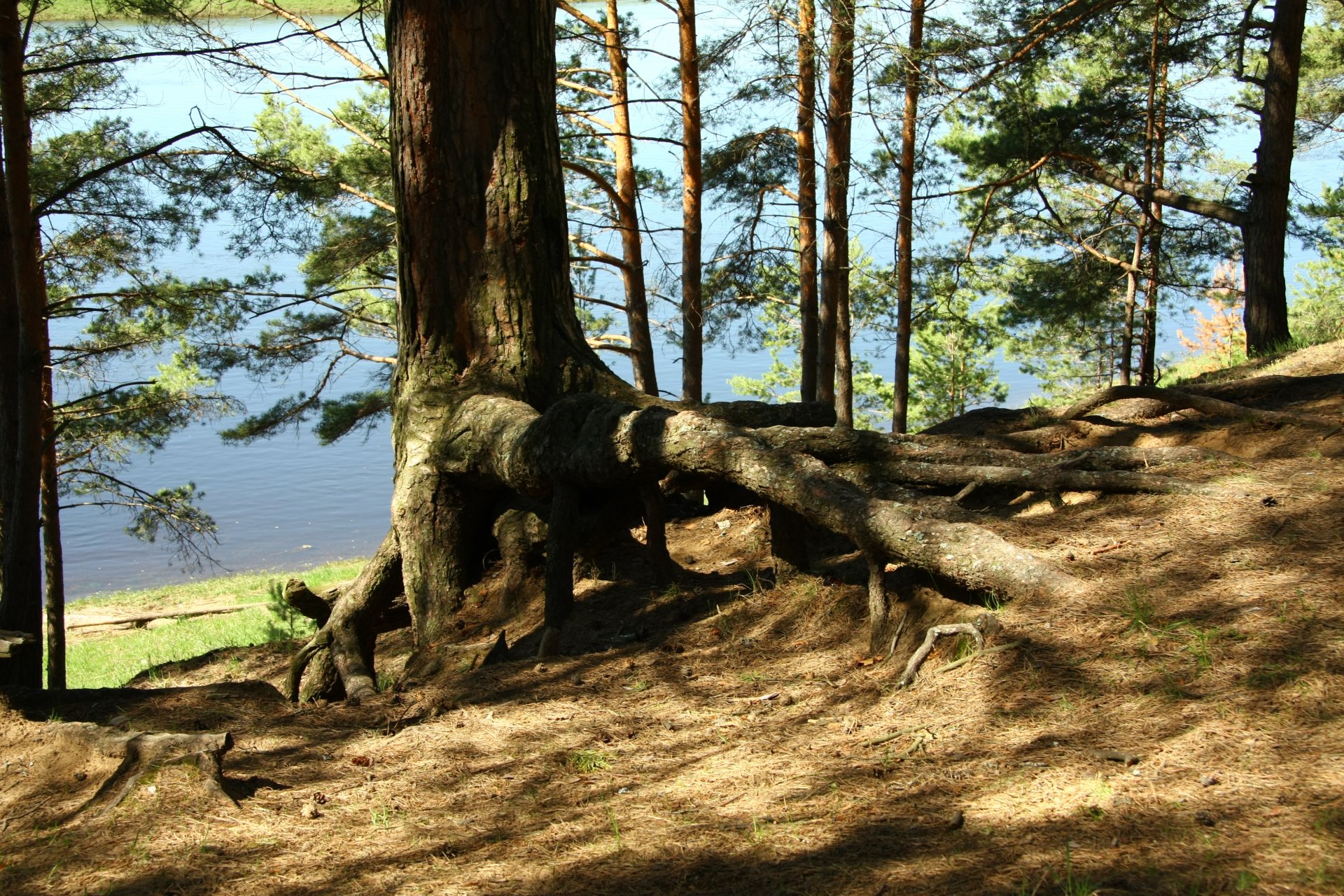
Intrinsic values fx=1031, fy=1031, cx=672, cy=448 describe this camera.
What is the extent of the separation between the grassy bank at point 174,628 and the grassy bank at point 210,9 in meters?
5.73

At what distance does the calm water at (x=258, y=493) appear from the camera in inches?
964

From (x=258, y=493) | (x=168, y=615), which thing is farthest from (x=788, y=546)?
(x=258, y=493)

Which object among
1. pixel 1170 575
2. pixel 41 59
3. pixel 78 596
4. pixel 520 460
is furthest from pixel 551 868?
pixel 78 596

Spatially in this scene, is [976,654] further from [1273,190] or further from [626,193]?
[1273,190]

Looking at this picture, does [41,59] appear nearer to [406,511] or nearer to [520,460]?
[406,511]

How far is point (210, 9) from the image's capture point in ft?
38.2

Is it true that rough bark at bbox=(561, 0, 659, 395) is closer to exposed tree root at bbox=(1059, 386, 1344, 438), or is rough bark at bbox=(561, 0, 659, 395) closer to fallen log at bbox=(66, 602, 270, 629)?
exposed tree root at bbox=(1059, 386, 1344, 438)

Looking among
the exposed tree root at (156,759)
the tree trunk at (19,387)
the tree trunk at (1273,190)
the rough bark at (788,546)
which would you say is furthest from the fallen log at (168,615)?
the tree trunk at (1273,190)

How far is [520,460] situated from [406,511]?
1.26m

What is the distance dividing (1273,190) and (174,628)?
16820 mm

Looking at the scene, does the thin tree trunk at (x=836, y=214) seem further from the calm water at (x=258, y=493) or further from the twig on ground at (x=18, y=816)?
the twig on ground at (x=18, y=816)

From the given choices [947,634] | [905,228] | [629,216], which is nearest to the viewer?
[947,634]

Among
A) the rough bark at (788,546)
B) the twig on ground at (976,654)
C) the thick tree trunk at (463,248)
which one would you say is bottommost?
the twig on ground at (976,654)

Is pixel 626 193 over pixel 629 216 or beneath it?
over
